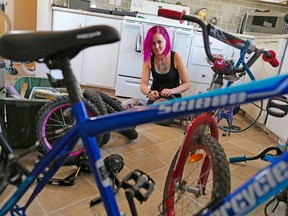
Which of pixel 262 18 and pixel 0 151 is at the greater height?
pixel 262 18

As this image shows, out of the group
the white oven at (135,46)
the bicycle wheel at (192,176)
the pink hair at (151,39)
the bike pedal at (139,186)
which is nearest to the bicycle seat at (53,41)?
the bike pedal at (139,186)

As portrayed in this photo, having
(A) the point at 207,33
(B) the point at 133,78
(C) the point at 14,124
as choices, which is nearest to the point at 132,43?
(B) the point at 133,78

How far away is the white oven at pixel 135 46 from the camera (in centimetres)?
304

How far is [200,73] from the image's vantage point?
3271 millimetres

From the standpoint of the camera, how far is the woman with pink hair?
210cm

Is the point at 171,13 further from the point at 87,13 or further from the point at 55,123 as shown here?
the point at 87,13

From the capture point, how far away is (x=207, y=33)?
3.16 ft

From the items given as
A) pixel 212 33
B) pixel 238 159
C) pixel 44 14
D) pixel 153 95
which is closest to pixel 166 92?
pixel 153 95

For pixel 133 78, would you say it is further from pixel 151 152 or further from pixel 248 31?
pixel 248 31

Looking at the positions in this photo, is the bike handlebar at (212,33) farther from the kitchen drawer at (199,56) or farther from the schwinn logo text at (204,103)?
the kitchen drawer at (199,56)

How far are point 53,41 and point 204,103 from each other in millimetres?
391

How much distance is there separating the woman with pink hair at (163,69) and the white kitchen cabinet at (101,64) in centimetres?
115

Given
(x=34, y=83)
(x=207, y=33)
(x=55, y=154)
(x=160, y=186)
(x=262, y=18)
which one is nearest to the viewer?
(x=55, y=154)

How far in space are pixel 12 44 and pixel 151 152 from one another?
1367 millimetres
